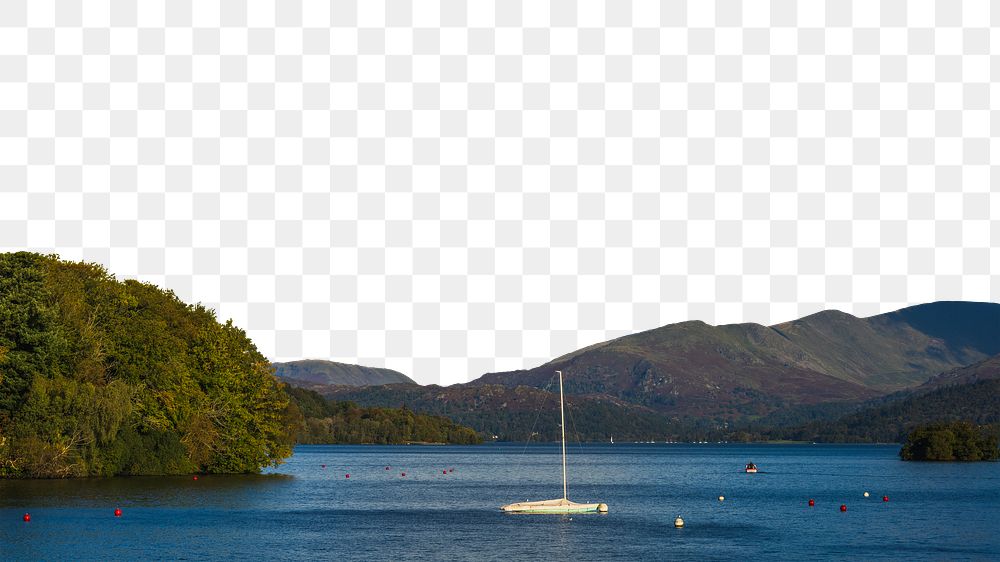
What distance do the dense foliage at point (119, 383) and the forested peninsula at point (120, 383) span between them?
149mm

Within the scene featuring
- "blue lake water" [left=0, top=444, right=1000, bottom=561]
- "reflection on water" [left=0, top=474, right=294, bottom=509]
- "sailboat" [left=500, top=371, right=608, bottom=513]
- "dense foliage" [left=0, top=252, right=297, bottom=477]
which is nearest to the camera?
"blue lake water" [left=0, top=444, right=1000, bottom=561]

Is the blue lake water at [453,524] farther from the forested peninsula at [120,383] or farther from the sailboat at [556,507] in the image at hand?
the forested peninsula at [120,383]

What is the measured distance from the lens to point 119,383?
123500 millimetres

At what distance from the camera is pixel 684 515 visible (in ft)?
365

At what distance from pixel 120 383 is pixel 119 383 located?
0.11 metres

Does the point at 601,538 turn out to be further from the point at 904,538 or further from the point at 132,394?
the point at 132,394

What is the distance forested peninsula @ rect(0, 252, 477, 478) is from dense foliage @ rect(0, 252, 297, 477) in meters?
0.15

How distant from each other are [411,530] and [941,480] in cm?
12151

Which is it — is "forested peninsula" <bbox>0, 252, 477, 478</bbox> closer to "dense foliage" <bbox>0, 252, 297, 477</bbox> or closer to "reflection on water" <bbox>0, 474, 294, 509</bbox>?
"dense foliage" <bbox>0, 252, 297, 477</bbox>

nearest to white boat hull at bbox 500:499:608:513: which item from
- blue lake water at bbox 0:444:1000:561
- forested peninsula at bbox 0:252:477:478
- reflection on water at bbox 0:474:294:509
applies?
blue lake water at bbox 0:444:1000:561

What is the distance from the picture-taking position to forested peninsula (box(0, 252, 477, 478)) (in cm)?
11762

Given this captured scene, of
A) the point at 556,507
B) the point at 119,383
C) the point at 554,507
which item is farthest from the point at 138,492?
the point at 556,507

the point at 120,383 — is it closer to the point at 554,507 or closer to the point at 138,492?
the point at 138,492

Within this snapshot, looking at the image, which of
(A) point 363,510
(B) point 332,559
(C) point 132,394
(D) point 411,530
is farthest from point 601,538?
(C) point 132,394
